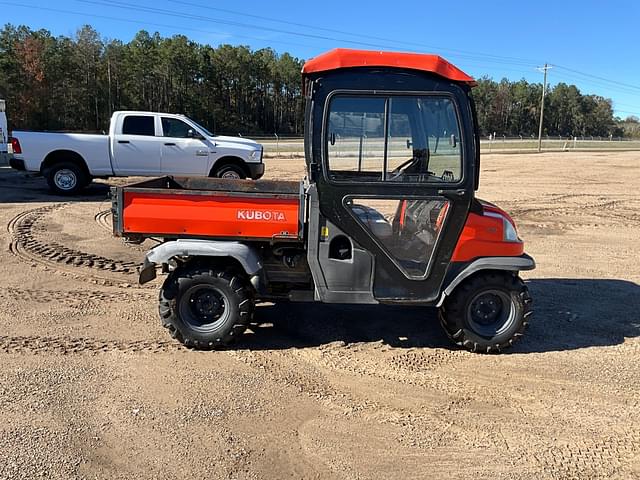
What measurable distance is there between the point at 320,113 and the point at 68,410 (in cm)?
287

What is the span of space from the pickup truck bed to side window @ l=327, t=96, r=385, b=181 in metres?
0.45

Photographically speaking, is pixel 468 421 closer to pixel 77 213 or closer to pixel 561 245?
pixel 561 245

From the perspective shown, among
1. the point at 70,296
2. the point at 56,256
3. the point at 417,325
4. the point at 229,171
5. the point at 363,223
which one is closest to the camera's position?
the point at 363,223

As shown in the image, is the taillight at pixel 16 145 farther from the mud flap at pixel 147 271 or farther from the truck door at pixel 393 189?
the truck door at pixel 393 189

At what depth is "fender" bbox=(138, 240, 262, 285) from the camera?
15.1ft

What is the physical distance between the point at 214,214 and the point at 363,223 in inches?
49.7

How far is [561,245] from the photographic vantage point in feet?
31.6

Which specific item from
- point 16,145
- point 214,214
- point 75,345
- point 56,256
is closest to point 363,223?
point 214,214

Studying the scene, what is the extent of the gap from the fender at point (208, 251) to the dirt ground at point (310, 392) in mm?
807

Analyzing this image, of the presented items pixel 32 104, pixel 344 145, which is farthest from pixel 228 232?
pixel 32 104

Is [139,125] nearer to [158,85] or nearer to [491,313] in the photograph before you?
[491,313]

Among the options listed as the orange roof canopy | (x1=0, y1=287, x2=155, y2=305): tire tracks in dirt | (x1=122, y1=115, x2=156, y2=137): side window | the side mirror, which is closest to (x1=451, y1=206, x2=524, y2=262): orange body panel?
the orange roof canopy

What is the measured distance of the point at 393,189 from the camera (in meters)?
4.46

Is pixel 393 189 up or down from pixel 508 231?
up
